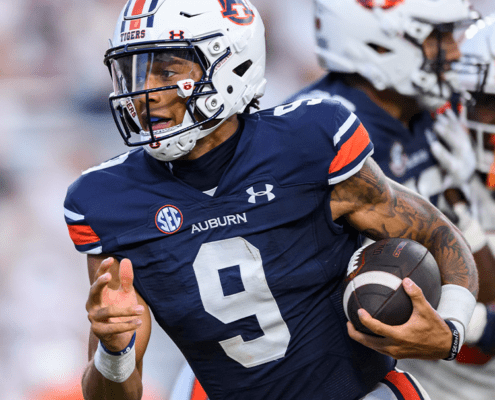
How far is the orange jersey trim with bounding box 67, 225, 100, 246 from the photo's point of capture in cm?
181

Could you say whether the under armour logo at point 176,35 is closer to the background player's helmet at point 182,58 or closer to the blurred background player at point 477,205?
the background player's helmet at point 182,58

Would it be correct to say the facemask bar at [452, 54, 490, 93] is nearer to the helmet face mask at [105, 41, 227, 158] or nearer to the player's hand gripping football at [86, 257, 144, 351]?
the helmet face mask at [105, 41, 227, 158]

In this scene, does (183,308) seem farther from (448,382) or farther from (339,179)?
(448,382)

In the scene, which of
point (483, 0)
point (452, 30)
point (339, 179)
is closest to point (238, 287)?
point (339, 179)

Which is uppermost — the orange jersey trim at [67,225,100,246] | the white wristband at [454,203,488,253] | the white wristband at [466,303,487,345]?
the orange jersey trim at [67,225,100,246]

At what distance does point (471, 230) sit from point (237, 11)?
5.28ft

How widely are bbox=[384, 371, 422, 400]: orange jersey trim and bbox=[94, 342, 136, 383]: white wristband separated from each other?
2.50ft

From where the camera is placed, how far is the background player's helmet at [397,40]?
3.12m

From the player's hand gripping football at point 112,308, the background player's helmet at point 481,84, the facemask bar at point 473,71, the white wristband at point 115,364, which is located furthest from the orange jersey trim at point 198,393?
the facemask bar at point 473,71

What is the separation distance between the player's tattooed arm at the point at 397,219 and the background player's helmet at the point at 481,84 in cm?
139

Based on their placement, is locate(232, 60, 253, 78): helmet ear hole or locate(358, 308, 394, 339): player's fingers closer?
locate(358, 308, 394, 339): player's fingers

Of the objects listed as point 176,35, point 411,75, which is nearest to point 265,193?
point 176,35

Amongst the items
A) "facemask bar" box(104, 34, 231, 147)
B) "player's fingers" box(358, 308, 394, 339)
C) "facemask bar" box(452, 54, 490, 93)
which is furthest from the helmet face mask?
"facemask bar" box(452, 54, 490, 93)

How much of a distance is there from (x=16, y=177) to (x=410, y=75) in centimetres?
302
